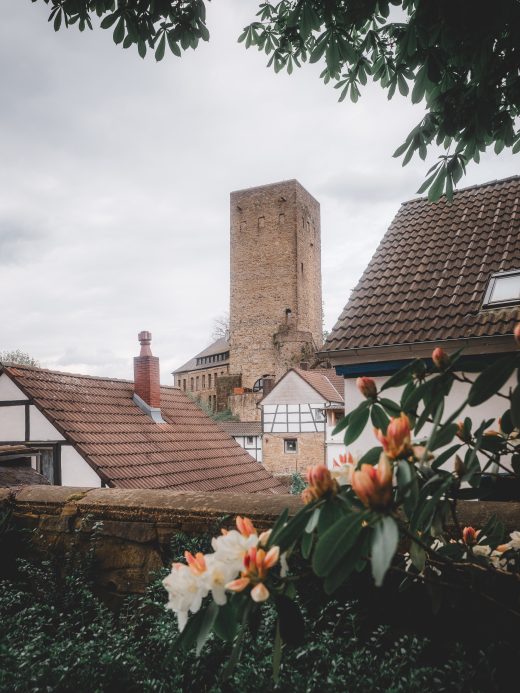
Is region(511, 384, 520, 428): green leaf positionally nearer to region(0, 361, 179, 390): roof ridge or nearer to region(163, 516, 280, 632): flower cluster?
region(163, 516, 280, 632): flower cluster

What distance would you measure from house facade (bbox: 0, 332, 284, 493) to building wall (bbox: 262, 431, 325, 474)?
1619 cm

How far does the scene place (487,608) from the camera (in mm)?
1890

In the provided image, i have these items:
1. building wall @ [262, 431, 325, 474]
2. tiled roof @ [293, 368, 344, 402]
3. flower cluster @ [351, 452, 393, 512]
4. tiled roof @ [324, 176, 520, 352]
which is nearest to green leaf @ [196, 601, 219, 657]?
flower cluster @ [351, 452, 393, 512]

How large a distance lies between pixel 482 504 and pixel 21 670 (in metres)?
1.85

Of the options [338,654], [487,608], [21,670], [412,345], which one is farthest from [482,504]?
[412,345]

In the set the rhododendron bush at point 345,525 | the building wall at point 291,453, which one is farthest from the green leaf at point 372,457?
the building wall at point 291,453

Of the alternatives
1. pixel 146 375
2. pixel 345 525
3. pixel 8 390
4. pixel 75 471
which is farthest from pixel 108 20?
pixel 146 375

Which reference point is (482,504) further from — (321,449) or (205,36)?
(321,449)

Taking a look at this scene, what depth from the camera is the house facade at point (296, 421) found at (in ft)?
90.2

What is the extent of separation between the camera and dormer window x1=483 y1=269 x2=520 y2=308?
257 inches

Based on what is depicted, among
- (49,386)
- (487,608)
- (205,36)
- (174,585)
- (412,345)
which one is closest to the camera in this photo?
(174,585)

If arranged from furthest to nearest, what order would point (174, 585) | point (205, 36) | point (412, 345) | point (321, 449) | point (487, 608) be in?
point (321, 449)
point (412, 345)
point (205, 36)
point (487, 608)
point (174, 585)

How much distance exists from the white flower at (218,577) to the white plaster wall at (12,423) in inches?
370

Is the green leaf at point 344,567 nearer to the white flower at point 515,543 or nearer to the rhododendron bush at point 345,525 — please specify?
the rhododendron bush at point 345,525
